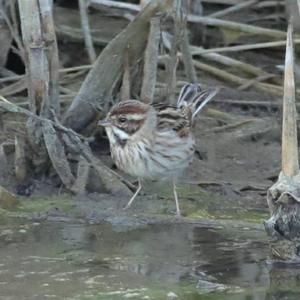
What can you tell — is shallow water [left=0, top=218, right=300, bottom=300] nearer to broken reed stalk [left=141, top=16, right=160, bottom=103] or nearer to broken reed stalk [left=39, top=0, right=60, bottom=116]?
broken reed stalk [left=39, top=0, right=60, bottom=116]

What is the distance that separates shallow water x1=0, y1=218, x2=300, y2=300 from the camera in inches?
237

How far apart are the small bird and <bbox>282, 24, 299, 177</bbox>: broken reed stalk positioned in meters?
1.47

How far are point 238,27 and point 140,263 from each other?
4396mm

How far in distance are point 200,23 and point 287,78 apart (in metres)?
4.65

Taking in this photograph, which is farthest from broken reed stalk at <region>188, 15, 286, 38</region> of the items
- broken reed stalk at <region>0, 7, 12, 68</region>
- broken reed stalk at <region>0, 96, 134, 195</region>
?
broken reed stalk at <region>0, 96, 134, 195</region>

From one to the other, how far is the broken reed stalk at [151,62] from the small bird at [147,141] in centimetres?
27

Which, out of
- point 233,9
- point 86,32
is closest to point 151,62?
point 86,32


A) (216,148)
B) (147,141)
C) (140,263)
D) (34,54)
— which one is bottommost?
(140,263)

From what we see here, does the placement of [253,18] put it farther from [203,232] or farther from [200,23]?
[203,232]

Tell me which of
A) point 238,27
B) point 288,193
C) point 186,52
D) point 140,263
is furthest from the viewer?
point 238,27

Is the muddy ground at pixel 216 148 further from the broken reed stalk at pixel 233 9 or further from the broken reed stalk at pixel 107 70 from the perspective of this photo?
→ the broken reed stalk at pixel 107 70

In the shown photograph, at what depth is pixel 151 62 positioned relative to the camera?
810 centimetres

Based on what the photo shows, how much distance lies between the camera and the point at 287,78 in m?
6.11

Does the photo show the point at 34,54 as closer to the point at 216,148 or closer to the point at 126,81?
the point at 126,81
